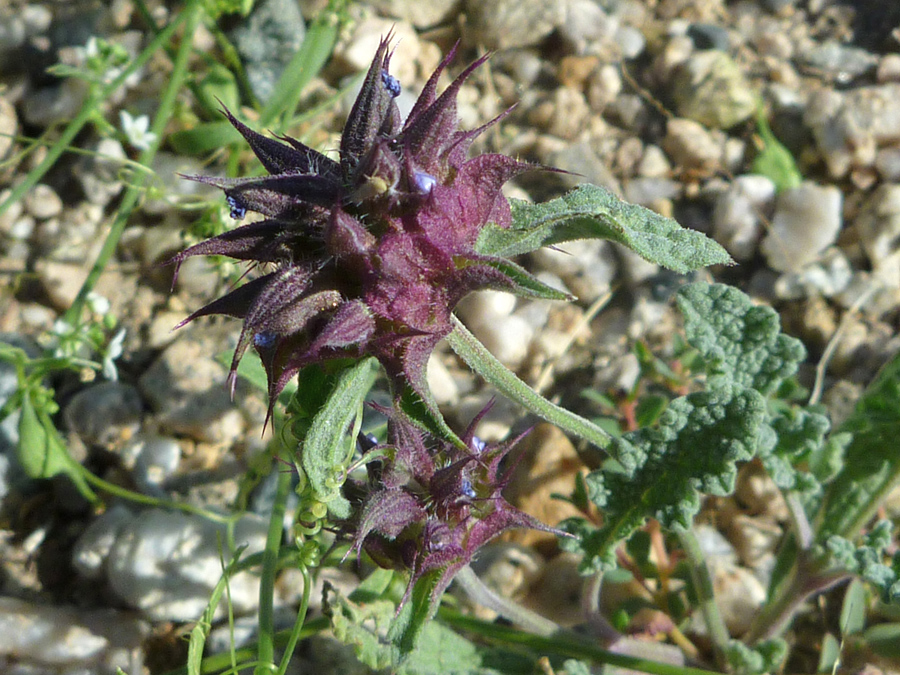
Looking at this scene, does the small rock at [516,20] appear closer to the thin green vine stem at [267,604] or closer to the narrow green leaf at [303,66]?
the narrow green leaf at [303,66]

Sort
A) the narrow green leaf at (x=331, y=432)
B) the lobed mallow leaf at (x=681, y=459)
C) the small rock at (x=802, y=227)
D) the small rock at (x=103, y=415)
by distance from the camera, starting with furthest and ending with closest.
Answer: the small rock at (x=802, y=227)
the small rock at (x=103, y=415)
the lobed mallow leaf at (x=681, y=459)
the narrow green leaf at (x=331, y=432)

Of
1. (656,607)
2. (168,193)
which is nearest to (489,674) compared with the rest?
(656,607)

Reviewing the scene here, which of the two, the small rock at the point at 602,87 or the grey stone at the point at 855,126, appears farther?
the small rock at the point at 602,87

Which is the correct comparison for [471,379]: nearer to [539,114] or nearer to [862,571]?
[539,114]

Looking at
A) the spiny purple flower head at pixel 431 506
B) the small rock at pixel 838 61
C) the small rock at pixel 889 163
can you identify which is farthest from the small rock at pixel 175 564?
the small rock at pixel 838 61

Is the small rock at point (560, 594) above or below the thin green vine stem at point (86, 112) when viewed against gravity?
below

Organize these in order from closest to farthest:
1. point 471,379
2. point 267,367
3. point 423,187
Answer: point 423,187 < point 267,367 < point 471,379

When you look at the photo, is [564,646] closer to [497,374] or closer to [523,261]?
[497,374]
